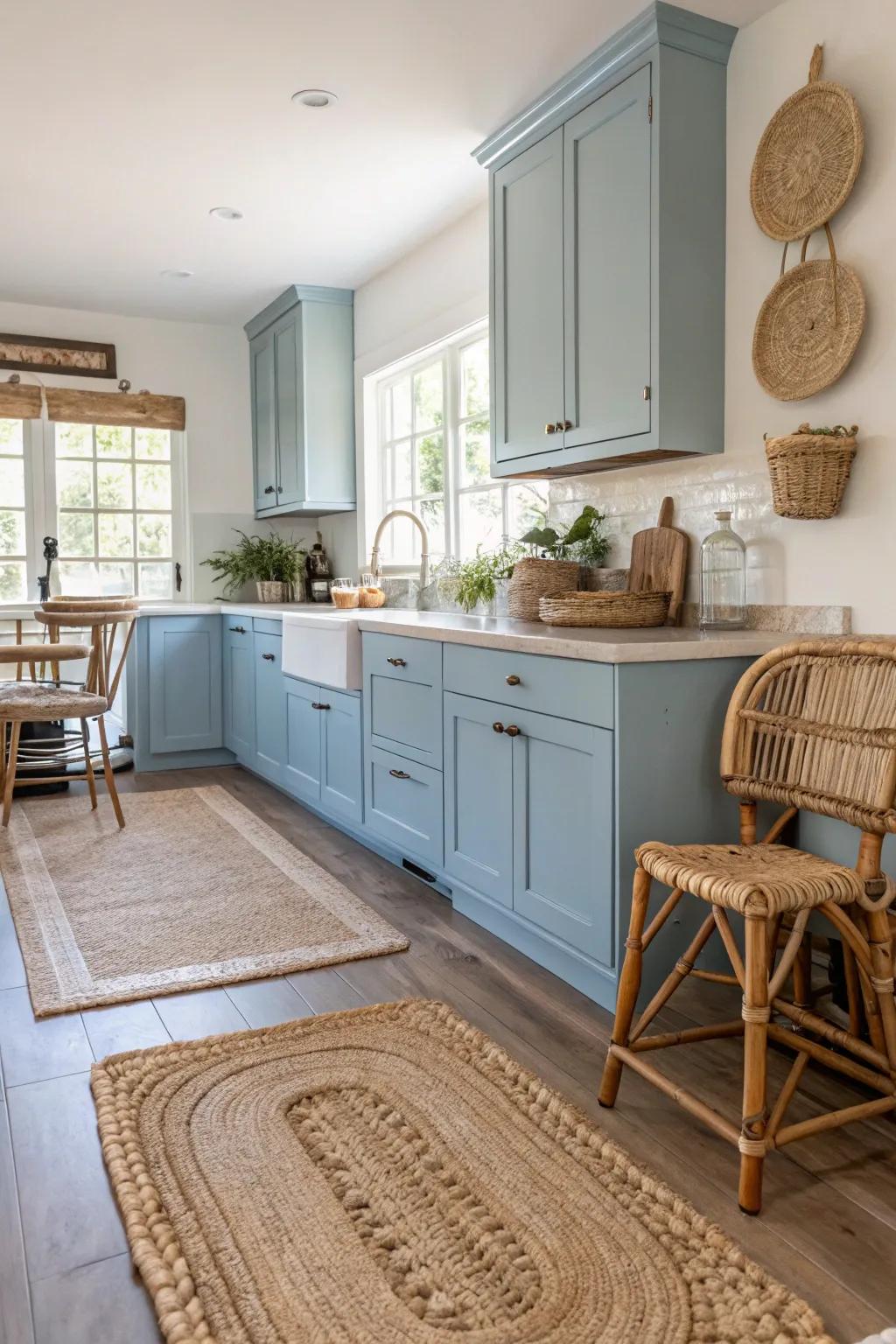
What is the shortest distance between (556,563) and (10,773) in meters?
2.22

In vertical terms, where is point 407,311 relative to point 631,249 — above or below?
above

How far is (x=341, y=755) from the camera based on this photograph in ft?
12.2

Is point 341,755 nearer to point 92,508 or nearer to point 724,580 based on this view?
point 724,580

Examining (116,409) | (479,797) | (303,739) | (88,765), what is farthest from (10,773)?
(116,409)

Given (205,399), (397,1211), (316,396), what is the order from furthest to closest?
1. (205,399)
2. (316,396)
3. (397,1211)

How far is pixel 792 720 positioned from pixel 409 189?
2.79 m

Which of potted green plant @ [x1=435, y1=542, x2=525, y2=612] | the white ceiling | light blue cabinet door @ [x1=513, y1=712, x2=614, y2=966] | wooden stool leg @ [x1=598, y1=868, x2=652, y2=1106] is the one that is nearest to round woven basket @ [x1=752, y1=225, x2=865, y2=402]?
the white ceiling

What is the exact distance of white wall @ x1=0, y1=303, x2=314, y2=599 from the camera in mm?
5652

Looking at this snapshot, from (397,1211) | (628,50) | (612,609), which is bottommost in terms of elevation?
(397,1211)

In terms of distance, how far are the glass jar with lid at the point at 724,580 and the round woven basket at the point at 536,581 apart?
546mm

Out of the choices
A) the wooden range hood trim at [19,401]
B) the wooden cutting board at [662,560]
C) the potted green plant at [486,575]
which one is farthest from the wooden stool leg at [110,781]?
the wooden range hood trim at [19,401]

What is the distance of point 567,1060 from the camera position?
206cm

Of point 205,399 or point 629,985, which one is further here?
point 205,399

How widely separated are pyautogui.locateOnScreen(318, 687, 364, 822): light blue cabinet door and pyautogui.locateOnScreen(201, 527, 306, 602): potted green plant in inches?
73.3
